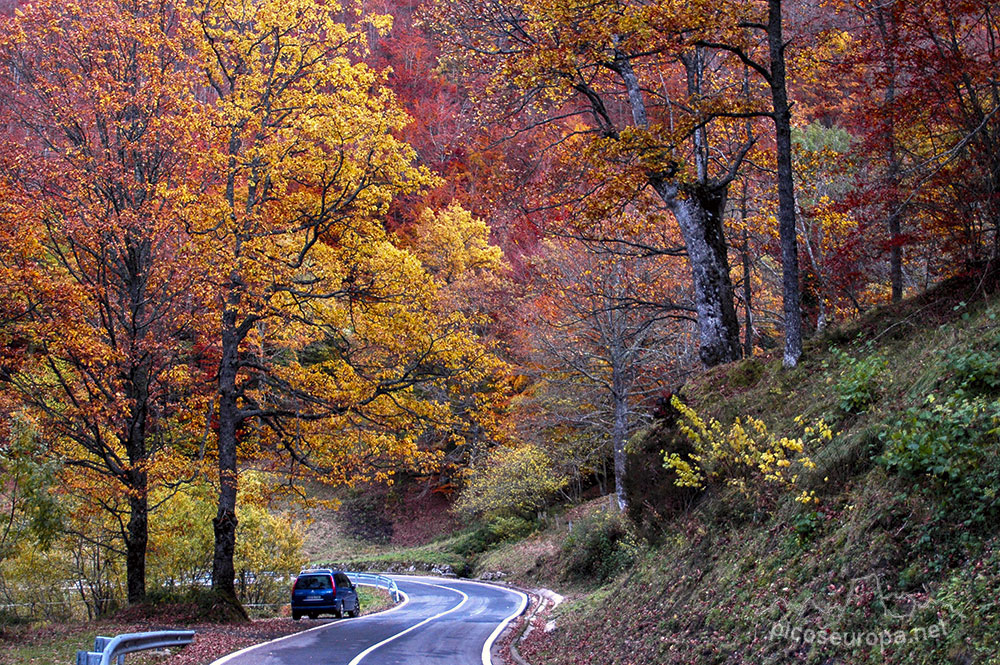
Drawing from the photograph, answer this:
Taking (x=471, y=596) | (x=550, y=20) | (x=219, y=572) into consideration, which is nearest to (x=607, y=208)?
(x=550, y=20)

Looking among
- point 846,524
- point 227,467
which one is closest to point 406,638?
point 227,467

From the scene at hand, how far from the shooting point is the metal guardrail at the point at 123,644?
8734 mm

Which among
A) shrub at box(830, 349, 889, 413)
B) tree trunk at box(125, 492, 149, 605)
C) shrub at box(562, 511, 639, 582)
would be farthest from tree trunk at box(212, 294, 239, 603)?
shrub at box(830, 349, 889, 413)

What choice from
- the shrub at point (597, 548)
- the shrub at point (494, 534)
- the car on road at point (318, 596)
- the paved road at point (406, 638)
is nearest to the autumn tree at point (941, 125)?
the paved road at point (406, 638)

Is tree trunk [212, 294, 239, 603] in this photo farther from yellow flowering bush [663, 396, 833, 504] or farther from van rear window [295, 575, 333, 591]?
yellow flowering bush [663, 396, 833, 504]

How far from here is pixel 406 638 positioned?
15.1m

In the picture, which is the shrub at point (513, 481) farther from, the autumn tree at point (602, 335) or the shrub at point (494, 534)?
the autumn tree at point (602, 335)

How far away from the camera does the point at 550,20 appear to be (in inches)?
476

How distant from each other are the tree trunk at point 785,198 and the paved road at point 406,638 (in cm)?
696

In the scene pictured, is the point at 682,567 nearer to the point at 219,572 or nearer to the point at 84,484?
the point at 219,572

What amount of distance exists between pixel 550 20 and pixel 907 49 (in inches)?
206

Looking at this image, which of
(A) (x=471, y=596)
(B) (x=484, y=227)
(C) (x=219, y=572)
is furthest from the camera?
(B) (x=484, y=227)

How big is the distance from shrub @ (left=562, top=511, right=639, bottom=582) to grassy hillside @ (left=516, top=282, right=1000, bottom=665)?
386 inches

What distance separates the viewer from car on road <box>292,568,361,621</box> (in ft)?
67.7
